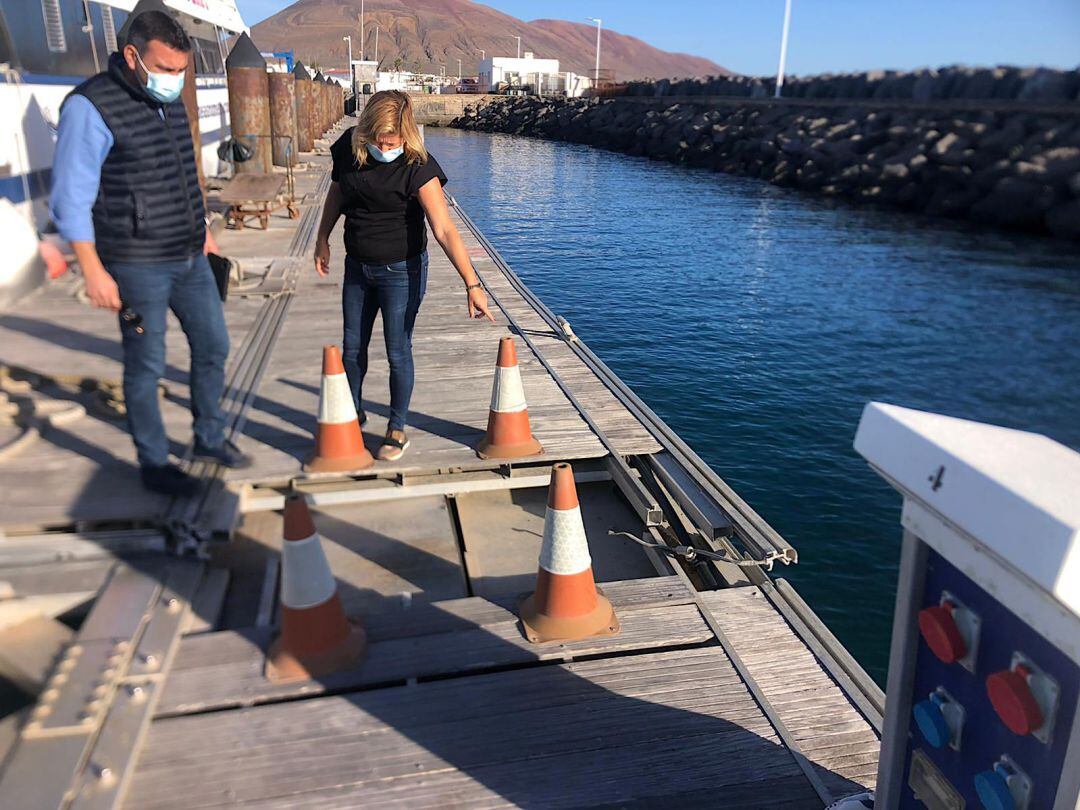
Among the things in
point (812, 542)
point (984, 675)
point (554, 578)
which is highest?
point (984, 675)

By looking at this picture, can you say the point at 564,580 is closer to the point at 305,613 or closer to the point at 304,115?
the point at 305,613

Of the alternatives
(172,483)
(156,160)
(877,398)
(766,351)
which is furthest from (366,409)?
(766,351)

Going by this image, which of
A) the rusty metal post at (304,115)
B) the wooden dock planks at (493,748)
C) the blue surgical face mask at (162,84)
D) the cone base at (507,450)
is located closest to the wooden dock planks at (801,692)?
the wooden dock planks at (493,748)

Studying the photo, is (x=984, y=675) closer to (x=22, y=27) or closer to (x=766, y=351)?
(x=22, y=27)

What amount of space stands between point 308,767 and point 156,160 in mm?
2473

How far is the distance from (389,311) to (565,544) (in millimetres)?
1765

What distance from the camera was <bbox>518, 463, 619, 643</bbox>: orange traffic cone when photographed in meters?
3.16

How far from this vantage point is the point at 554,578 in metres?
3.18

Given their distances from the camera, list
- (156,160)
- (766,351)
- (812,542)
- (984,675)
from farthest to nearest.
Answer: (766,351) < (812,542) < (156,160) < (984,675)

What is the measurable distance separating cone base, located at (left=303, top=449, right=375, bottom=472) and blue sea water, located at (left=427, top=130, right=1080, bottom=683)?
3874 millimetres

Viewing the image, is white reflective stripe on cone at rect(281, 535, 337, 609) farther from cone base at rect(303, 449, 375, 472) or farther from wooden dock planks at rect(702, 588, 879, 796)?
wooden dock planks at rect(702, 588, 879, 796)

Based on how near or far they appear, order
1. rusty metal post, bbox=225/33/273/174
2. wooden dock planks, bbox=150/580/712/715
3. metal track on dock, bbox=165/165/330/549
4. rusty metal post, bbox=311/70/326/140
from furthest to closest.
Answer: rusty metal post, bbox=311/70/326/140
rusty metal post, bbox=225/33/273/174
metal track on dock, bbox=165/165/330/549
wooden dock planks, bbox=150/580/712/715

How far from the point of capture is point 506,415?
4.56 meters

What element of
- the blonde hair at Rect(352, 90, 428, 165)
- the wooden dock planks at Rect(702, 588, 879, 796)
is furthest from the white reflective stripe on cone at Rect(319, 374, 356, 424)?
the wooden dock planks at Rect(702, 588, 879, 796)
